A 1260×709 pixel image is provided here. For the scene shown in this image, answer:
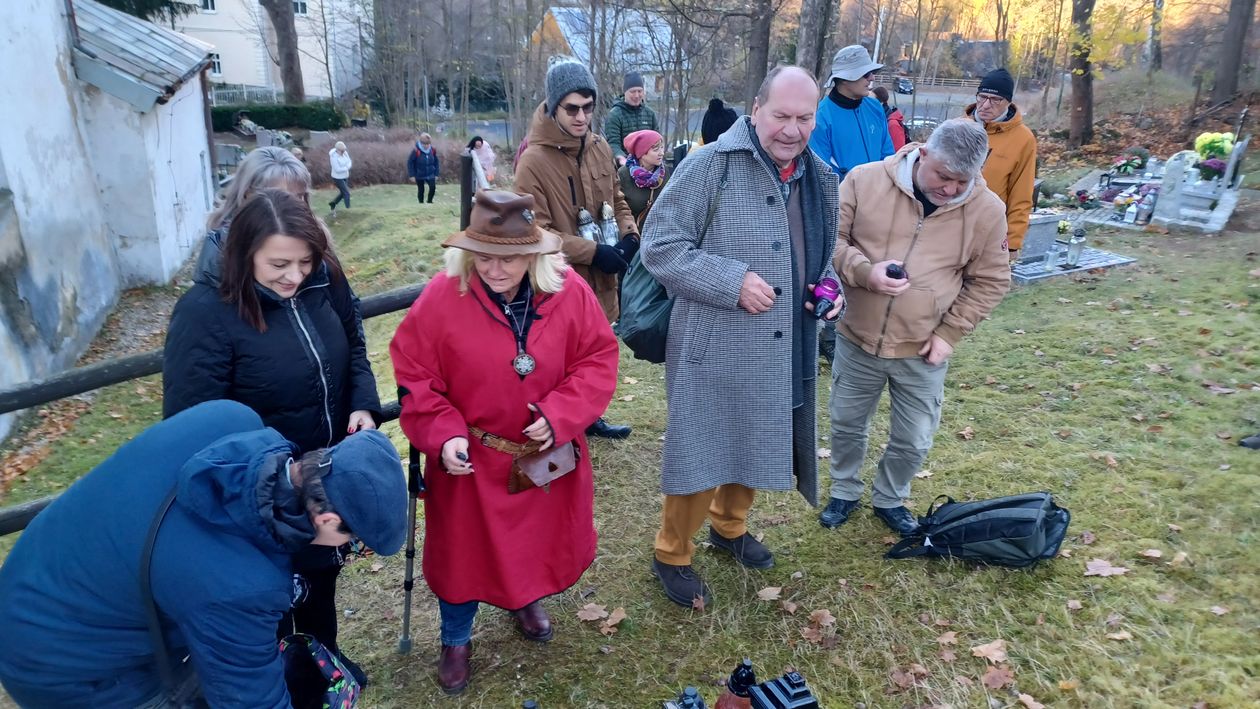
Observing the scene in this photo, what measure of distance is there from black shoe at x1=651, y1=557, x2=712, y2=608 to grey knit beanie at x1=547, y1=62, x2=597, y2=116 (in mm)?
2481

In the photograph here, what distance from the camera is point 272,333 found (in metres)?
2.58

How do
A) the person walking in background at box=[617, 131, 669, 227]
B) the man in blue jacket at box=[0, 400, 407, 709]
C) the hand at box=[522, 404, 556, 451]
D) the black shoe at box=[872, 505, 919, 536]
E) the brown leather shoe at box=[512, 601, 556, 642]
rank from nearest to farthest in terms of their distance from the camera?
the man in blue jacket at box=[0, 400, 407, 709] → the hand at box=[522, 404, 556, 451] → the brown leather shoe at box=[512, 601, 556, 642] → the black shoe at box=[872, 505, 919, 536] → the person walking in background at box=[617, 131, 669, 227]

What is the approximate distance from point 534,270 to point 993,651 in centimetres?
250

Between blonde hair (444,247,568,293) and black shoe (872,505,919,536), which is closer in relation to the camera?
blonde hair (444,247,568,293)

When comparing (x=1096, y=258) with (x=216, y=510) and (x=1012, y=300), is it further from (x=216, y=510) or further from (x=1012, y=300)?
(x=216, y=510)

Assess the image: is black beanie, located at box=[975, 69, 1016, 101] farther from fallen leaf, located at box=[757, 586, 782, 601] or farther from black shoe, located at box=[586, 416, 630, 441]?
fallen leaf, located at box=[757, 586, 782, 601]

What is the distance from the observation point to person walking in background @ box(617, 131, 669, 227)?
6230 millimetres

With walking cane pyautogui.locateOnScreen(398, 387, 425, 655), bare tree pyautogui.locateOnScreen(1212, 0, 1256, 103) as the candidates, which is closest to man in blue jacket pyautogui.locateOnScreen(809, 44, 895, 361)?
walking cane pyautogui.locateOnScreen(398, 387, 425, 655)

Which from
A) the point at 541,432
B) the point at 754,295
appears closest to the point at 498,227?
the point at 541,432

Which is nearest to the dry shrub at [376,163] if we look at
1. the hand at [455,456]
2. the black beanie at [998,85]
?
the black beanie at [998,85]

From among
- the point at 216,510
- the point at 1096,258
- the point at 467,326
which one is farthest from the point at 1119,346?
the point at 216,510

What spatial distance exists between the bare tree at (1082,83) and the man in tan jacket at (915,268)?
20.4 metres

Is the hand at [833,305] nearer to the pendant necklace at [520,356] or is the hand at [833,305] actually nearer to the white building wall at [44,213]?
the pendant necklace at [520,356]

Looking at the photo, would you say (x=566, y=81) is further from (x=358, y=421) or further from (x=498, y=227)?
(x=358, y=421)
